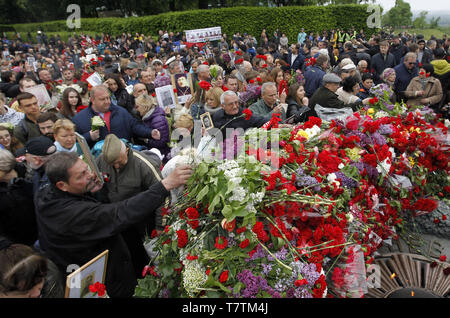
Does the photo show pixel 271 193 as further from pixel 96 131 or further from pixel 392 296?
pixel 96 131

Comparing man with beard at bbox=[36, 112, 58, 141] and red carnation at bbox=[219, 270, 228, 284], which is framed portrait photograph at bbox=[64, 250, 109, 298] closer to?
red carnation at bbox=[219, 270, 228, 284]

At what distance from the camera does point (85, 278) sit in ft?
5.33

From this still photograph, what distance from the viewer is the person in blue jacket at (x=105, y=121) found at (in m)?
3.94

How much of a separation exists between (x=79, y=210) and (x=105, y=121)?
2.25m

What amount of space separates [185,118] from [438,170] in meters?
2.99

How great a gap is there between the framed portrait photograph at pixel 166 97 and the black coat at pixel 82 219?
3335 millimetres

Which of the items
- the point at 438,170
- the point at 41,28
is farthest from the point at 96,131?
the point at 41,28

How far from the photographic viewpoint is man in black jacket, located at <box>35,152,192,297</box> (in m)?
2.05

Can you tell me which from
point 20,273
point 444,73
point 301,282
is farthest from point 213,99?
point 444,73

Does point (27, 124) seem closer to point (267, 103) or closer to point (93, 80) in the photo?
point (93, 80)

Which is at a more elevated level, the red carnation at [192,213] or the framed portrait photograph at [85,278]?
the red carnation at [192,213]

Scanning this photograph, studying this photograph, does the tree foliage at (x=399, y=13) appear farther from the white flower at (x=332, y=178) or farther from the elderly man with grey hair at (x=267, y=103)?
the white flower at (x=332, y=178)

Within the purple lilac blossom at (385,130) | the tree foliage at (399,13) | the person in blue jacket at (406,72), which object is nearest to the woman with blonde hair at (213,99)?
the purple lilac blossom at (385,130)

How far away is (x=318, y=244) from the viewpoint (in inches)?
77.5
